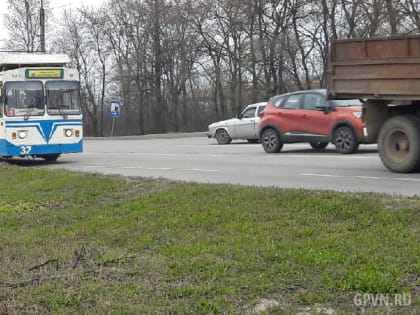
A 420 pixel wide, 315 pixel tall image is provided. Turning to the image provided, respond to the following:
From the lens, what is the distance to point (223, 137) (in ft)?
91.9

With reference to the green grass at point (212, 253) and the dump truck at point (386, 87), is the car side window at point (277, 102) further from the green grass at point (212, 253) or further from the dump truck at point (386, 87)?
the green grass at point (212, 253)

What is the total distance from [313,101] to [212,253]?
41.0ft

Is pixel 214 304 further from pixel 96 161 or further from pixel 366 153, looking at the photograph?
pixel 96 161

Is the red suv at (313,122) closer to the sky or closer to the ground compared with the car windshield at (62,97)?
closer to the ground

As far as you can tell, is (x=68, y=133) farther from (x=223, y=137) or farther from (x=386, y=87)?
(x=386, y=87)

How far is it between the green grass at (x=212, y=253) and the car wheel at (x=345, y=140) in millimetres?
8227

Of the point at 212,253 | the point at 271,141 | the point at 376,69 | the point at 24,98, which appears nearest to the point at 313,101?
the point at 271,141

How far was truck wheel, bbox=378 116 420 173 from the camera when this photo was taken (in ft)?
39.9

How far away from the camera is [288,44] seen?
1882 inches

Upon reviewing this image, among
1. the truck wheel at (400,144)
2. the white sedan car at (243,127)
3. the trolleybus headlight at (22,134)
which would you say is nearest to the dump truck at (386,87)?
the truck wheel at (400,144)

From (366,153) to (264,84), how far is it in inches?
1329

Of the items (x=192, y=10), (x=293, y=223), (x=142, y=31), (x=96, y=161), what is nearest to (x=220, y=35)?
(x=192, y=10)

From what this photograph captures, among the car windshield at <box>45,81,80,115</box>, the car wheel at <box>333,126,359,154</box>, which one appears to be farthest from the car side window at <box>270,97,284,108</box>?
the car windshield at <box>45,81,80,115</box>

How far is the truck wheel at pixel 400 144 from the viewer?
39.9 ft
